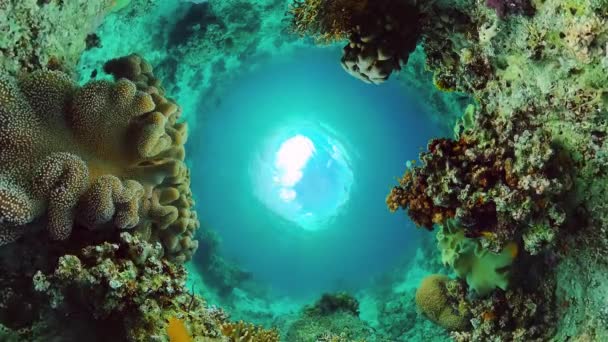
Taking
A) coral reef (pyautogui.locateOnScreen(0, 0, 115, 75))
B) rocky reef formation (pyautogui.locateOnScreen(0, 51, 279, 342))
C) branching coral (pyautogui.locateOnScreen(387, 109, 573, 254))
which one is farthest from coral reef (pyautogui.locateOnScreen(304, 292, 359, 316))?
coral reef (pyautogui.locateOnScreen(0, 0, 115, 75))

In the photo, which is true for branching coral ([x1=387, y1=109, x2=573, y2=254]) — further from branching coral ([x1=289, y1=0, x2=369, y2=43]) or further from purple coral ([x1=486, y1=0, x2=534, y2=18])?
branching coral ([x1=289, y1=0, x2=369, y2=43])

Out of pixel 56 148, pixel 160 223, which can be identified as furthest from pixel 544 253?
pixel 56 148

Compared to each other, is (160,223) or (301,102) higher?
(301,102)

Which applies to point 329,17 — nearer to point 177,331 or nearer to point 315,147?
point 177,331

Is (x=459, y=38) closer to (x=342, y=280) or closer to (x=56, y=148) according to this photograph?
(x=56, y=148)

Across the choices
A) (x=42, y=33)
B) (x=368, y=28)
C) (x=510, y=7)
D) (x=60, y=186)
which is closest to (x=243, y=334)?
(x=60, y=186)

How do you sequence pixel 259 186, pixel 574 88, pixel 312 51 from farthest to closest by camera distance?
pixel 259 186, pixel 312 51, pixel 574 88
